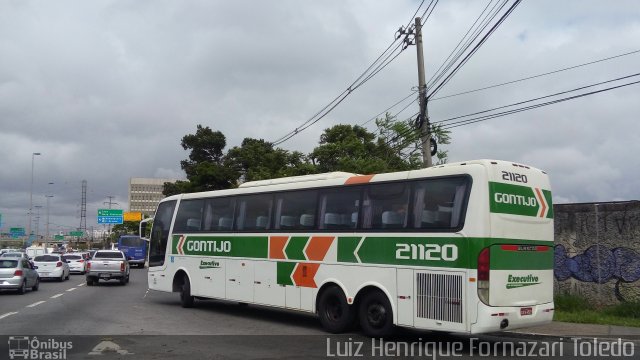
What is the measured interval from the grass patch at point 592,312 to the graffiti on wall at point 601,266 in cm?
48

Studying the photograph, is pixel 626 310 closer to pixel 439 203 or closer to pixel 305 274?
pixel 439 203

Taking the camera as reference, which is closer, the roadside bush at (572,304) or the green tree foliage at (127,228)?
the roadside bush at (572,304)

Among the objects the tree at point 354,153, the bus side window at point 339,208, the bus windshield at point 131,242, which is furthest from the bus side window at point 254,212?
the bus windshield at point 131,242

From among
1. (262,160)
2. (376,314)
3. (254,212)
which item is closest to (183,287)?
(254,212)

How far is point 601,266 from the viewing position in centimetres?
1506

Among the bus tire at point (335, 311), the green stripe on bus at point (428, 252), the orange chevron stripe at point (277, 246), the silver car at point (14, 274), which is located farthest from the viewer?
the silver car at point (14, 274)

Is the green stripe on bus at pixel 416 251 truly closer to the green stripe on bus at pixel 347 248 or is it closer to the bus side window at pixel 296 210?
the green stripe on bus at pixel 347 248

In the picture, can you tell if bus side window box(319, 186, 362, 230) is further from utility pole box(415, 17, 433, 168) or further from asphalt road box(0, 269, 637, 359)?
utility pole box(415, 17, 433, 168)

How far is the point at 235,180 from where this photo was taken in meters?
48.5

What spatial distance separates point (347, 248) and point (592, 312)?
6.93 meters

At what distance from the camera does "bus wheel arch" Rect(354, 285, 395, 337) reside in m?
11.2

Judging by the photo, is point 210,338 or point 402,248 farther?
point 210,338

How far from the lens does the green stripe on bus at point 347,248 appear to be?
39.5ft

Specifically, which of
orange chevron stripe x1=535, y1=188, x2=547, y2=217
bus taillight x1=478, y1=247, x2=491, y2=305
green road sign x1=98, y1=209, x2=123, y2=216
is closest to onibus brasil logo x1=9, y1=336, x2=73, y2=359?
bus taillight x1=478, y1=247, x2=491, y2=305
